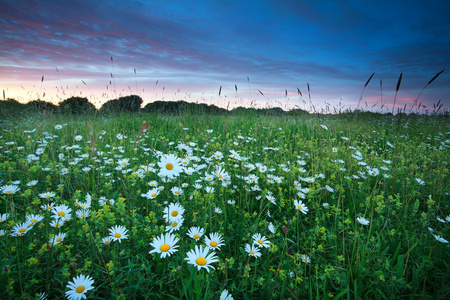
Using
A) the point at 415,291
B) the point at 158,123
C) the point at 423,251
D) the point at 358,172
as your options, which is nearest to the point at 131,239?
the point at 415,291

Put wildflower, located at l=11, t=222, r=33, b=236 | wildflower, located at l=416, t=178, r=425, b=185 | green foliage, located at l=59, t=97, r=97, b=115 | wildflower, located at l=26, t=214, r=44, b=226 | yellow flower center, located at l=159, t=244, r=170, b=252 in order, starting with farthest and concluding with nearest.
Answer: green foliage, located at l=59, t=97, r=97, b=115
wildflower, located at l=416, t=178, r=425, b=185
wildflower, located at l=26, t=214, r=44, b=226
wildflower, located at l=11, t=222, r=33, b=236
yellow flower center, located at l=159, t=244, r=170, b=252

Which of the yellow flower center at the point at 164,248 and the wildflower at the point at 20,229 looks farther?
the wildflower at the point at 20,229

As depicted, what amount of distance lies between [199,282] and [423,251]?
5.77 feet

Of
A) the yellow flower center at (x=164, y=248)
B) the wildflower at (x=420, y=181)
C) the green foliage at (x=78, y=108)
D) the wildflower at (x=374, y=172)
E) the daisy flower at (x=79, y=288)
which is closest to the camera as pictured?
the daisy flower at (x=79, y=288)

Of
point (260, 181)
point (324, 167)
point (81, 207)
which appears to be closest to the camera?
point (81, 207)

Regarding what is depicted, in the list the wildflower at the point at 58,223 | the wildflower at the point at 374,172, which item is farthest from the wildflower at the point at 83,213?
the wildflower at the point at 374,172

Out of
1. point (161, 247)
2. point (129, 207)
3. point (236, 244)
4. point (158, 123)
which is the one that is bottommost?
point (236, 244)

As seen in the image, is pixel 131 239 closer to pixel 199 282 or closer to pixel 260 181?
pixel 199 282

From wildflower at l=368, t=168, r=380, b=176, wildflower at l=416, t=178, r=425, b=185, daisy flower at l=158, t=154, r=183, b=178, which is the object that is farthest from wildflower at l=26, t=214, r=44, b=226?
wildflower at l=416, t=178, r=425, b=185

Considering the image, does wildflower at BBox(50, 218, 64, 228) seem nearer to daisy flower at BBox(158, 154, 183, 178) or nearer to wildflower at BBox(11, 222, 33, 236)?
wildflower at BBox(11, 222, 33, 236)

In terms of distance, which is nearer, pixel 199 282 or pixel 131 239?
pixel 199 282

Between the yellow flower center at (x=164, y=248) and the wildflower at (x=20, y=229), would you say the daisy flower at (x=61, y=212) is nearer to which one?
the wildflower at (x=20, y=229)

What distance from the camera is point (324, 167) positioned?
2762 mm

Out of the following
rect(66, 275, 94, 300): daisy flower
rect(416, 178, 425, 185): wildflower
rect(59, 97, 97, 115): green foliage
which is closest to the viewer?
rect(66, 275, 94, 300): daisy flower
